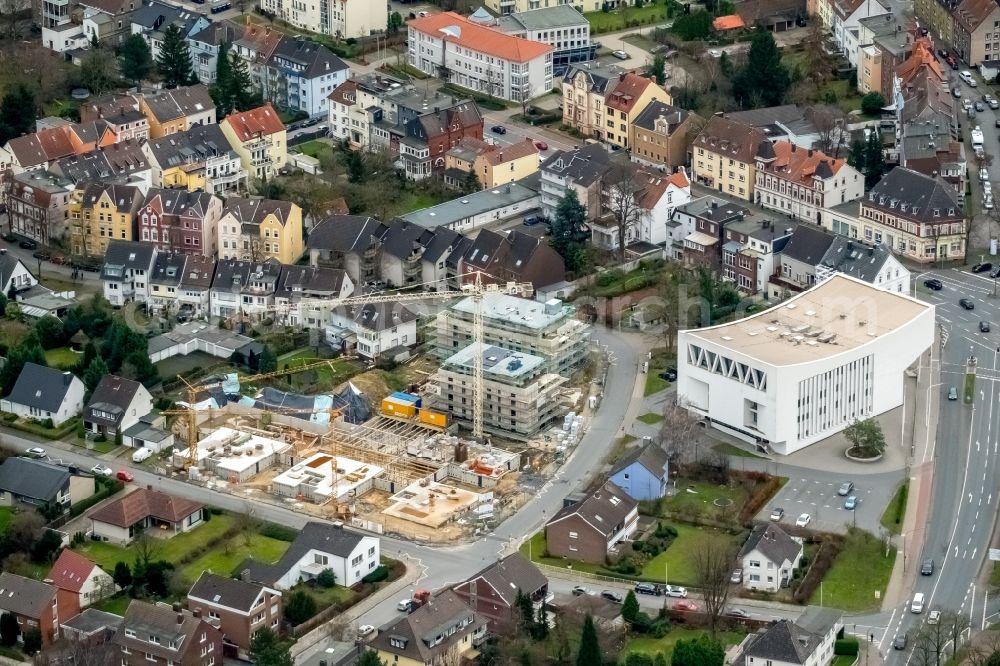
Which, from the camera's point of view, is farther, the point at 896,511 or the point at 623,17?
the point at 623,17

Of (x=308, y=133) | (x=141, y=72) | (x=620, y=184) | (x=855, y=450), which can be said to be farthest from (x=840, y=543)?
(x=141, y=72)

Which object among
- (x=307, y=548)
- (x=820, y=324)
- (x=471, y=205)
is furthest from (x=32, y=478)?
(x=820, y=324)

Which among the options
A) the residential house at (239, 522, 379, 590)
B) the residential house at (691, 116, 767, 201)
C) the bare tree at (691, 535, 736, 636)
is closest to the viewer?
the bare tree at (691, 535, 736, 636)

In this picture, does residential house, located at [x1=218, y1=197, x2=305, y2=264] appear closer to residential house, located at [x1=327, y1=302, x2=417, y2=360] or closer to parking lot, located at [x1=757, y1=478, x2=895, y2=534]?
residential house, located at [x1=327, y1=302, x2=417, y2=360]

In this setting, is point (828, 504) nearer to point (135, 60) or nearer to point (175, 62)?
point (175, 62)

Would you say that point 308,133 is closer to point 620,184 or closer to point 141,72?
point 141,72

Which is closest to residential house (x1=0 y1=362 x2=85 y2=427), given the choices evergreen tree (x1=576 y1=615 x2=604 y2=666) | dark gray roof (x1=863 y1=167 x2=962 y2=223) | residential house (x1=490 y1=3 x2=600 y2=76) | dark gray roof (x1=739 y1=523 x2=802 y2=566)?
dark gray roof (x1=739 y1=523 x2=802 y2=566)
